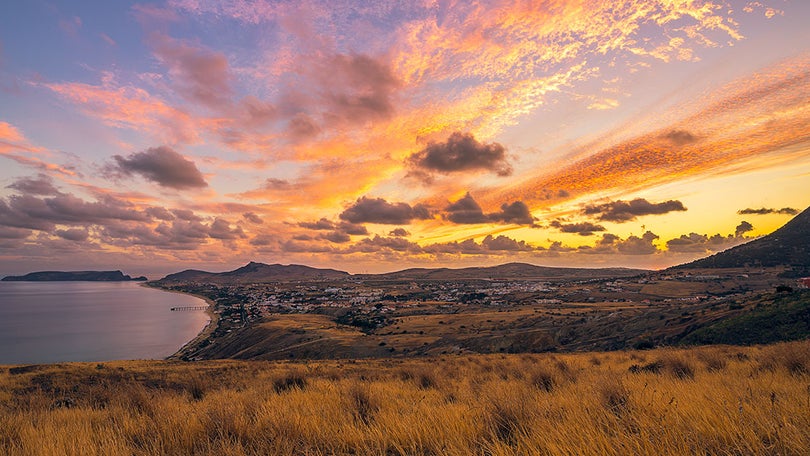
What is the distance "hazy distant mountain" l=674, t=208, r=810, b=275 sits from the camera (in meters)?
128

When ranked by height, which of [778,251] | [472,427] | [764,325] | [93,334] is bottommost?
[93,334]

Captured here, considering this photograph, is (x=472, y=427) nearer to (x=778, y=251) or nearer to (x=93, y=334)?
(x=93, y=334)

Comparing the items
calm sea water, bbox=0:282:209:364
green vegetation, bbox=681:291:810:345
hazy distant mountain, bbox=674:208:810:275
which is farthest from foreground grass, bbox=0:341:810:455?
hazy distant mountain, bbox=674:208:810:275

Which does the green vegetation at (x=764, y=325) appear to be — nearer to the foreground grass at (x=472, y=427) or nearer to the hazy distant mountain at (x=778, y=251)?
the foreground grass at (x=472, y=427)

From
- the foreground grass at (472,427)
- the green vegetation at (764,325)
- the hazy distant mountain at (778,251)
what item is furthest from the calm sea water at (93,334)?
the hazy distant mountain at (778,251)

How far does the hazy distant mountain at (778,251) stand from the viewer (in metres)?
128

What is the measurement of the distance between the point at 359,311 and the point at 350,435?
13041 centimetres

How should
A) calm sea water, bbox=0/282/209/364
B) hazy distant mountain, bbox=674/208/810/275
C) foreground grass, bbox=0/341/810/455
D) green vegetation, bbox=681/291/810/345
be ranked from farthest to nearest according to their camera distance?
hazy distant mountain, bbox=674/208/810/275, calm sea water, bbox=0/282/209/364, green vegetation, bbox=681/291/810/345, foreground grass, bbox=0/341/810/455

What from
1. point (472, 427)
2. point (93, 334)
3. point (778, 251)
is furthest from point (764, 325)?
point (93, 334)

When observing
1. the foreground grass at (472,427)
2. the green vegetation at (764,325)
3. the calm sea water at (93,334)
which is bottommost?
the calm sea water at (93,334)

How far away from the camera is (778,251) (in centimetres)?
13812

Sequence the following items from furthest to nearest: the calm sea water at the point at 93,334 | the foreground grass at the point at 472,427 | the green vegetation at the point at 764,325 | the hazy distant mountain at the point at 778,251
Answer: the hazy distant mountain at the point at 778,251
the calm sea water at the point at 93,334
the green vegetation at the point at 764,325
the foreground grass at the point at 472,427

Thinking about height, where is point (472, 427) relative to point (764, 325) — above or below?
above

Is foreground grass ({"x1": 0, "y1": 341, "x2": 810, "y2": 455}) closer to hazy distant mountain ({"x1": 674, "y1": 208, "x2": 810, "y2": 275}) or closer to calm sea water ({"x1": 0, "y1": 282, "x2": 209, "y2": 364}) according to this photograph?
calm sea water ({"x1": 0, "y1": 282, "x2": 209, "y2": 364})
